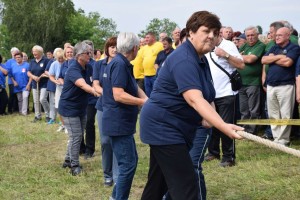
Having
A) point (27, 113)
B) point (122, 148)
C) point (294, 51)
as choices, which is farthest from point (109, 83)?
point (27, 113)

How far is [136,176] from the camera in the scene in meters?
6.09

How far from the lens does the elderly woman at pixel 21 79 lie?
45.1ft

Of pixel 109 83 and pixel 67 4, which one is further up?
pixel 67 4

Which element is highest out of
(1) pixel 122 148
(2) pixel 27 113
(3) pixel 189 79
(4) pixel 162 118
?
(3) pixel 189 79

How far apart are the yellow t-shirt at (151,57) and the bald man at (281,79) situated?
459 cm

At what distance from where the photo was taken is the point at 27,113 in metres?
14.1

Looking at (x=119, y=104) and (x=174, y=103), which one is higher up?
(x=174, y=103)

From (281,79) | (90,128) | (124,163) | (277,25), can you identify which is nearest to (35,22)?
(90,128)

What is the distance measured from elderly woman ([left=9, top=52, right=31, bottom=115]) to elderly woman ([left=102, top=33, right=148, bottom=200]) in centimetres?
959

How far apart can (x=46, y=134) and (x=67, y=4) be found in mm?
51796

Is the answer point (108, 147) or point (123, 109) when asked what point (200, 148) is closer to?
point (123, 109)

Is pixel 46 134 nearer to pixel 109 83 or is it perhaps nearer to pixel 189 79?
pixel 109 83

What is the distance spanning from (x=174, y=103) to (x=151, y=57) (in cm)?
869

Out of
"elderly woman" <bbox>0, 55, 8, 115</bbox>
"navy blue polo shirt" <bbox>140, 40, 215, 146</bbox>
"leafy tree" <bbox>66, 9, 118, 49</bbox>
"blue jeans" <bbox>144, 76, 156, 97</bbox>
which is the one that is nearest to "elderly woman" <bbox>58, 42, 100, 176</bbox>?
"navy blue polo shirt" <bbox>140, 40, 215, 146</bbox>
